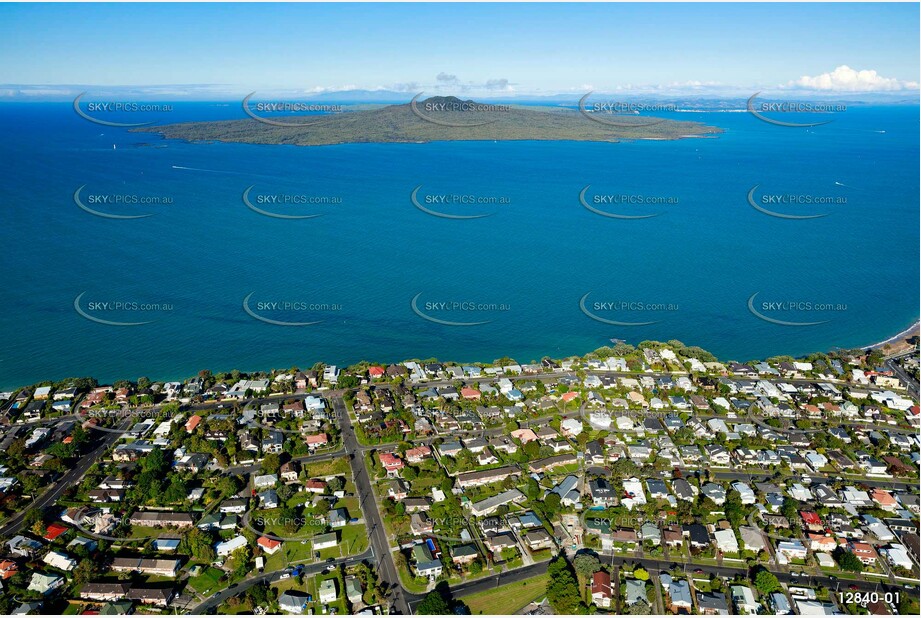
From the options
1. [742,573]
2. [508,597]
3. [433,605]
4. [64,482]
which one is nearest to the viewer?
[433,605]

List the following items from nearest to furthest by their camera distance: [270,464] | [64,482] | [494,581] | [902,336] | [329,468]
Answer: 1. [494,581]
2. [64,482]
3. [270,464]
4. [329,468]
5. [902,336]

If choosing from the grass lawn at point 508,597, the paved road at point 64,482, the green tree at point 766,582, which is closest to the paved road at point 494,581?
the grass lawn at point 508,597

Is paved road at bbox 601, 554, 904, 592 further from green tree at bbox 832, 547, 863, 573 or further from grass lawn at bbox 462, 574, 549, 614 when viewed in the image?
grass lawn at bbox 462, 574, 549, 614

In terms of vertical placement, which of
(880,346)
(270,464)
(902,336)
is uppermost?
(270,464)

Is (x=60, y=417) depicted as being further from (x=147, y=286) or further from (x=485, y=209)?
(x=485, y=209)

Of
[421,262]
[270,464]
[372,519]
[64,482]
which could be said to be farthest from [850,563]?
[421,262]

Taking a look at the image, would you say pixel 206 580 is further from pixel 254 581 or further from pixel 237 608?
pixel 237 608

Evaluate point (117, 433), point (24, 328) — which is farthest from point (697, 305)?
point (24, 328)
